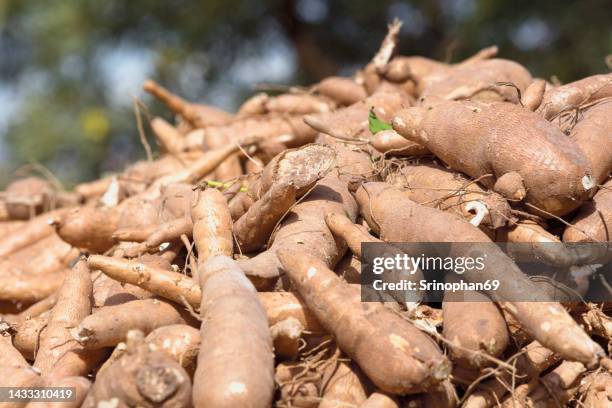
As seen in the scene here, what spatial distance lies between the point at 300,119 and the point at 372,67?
20.1 inches

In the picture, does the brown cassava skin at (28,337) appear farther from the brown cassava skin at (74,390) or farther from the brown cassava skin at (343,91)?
the brown cassava skin at (343,91)

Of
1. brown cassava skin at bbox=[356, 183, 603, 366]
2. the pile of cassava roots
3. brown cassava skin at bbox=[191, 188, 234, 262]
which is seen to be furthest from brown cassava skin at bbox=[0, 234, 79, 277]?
brown cassava skin at bbox=[356, 183, 603, 366]

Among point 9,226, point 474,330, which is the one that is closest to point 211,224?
point 474,330

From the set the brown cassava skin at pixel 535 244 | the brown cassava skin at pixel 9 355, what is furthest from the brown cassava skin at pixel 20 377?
the brown cassava skin at pixel 535 244

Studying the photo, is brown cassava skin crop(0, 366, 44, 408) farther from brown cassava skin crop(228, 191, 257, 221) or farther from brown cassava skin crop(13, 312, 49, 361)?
brown cassava skin crop(228, 191, 257, 221)

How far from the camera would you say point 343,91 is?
168 inches

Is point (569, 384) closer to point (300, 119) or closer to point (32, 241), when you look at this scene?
point (300, 119)

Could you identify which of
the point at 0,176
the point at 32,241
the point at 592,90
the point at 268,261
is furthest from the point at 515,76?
the point at 0,176

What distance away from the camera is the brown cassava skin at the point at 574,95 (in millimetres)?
2715

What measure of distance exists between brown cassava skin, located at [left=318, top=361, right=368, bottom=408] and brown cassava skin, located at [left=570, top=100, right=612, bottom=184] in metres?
1.00

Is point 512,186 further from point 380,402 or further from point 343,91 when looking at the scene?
point 343,91

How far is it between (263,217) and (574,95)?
1269 mm

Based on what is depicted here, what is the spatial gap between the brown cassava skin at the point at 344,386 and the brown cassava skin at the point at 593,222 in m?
0.77

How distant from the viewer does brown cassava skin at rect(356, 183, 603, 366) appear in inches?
71.6
